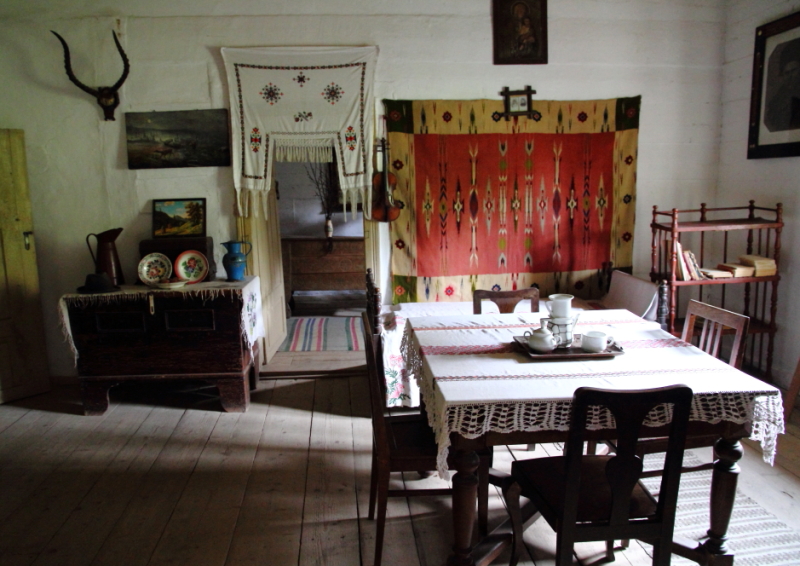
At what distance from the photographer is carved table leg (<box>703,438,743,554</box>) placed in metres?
2.03

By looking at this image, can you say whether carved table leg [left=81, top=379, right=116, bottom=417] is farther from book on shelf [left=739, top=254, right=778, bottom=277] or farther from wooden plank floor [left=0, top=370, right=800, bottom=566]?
Answer: book on shelf [left=739, top=254, right=778, bottom=277]

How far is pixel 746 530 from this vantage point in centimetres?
242

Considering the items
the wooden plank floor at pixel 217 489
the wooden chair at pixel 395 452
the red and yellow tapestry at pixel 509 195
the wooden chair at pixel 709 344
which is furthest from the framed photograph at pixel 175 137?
the wooden chair at pixel 709 344

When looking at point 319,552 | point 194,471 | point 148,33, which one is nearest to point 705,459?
point 319,552

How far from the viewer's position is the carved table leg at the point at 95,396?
3.77 metres

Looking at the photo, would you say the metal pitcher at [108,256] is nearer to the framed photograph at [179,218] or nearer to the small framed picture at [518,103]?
the framed photograph at [179,218]

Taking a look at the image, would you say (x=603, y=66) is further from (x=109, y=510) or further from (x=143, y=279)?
(x=109, y=510)

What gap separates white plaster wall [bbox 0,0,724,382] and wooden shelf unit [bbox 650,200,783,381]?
1.99ft

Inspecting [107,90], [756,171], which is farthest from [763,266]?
[107,90]

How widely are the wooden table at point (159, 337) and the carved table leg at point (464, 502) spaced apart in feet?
6.95

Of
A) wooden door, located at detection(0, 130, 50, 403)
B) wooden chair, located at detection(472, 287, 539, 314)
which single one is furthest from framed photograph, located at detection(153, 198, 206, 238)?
wooden chair, located at detection(472, 287, 539, 314)

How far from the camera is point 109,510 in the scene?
8.79 feet

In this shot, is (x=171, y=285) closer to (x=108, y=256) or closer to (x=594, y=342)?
(x=108, y=256)

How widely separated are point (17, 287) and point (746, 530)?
14.4ft
